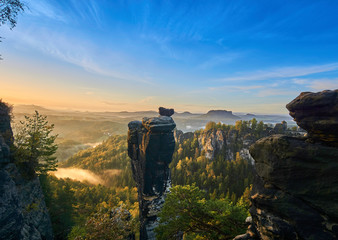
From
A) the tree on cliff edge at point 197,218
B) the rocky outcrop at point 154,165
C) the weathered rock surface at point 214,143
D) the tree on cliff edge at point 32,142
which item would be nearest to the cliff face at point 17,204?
the tree on cliff edge at point 32,142

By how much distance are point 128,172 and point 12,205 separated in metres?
128

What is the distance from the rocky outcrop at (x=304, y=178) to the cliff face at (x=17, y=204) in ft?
55.1

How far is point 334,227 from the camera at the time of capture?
6.76 m

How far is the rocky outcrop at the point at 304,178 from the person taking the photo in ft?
23.4

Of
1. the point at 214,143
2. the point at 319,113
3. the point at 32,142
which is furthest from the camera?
the point at 214,143

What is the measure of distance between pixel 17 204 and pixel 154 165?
1641cm

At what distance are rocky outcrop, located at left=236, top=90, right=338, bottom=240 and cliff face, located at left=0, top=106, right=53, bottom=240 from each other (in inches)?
662

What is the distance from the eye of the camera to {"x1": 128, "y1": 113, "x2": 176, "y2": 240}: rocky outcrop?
2442 cm

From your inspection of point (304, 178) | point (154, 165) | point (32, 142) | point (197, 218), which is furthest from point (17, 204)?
point (304, 178)

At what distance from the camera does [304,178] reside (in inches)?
303

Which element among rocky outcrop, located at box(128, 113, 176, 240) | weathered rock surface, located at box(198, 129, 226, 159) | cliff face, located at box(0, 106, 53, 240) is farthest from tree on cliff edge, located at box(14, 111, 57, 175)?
weathered rock surface, located at box(198, 129, 226, 159)

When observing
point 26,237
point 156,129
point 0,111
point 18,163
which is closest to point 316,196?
point 156,129

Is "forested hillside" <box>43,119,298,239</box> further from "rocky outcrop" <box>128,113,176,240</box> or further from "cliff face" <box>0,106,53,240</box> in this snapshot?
"cliff face" <box>0,106,53,240</box>

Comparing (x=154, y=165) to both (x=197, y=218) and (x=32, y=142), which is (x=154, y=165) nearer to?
(x=197, y=218)
